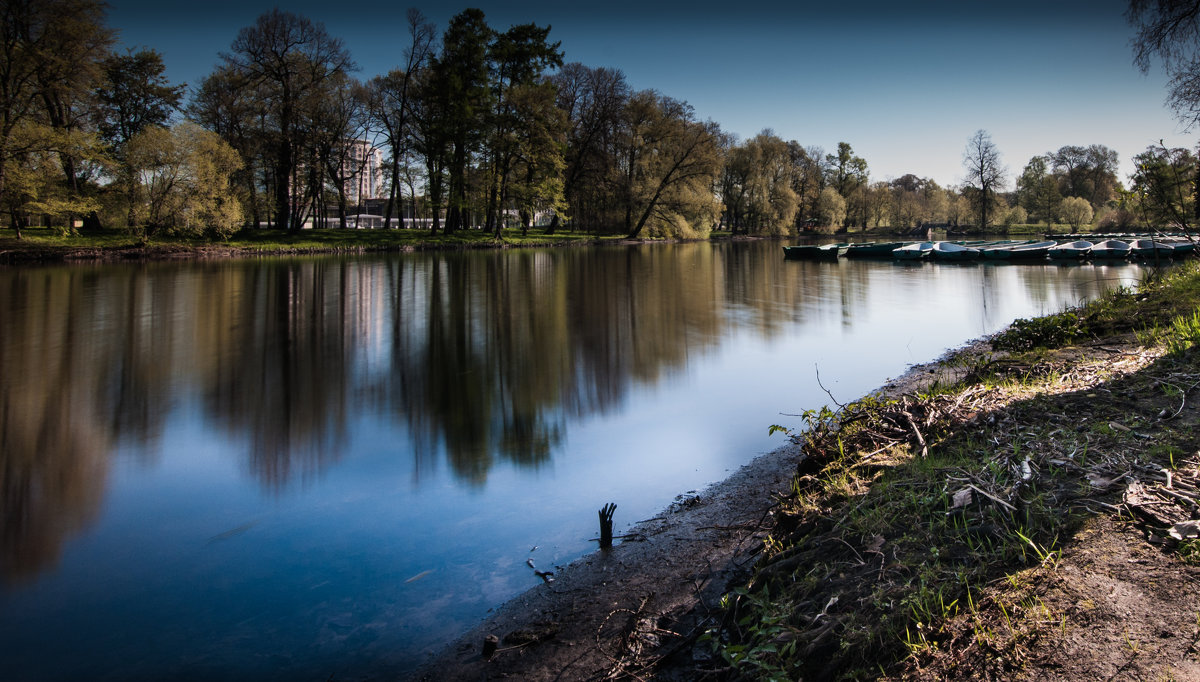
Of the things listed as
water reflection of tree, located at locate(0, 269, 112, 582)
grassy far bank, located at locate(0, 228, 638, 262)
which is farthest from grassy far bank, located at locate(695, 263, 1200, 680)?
grassy far bank, located at locate(0, 228, 638, 262)

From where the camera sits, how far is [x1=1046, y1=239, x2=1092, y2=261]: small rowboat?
124 ft

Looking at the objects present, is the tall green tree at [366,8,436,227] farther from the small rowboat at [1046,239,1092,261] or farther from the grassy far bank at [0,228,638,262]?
the small rowboat at [1046,239,1092,261]

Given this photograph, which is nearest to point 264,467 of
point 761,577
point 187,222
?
point 761,577

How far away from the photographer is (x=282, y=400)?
9.59m

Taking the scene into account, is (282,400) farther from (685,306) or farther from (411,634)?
(685,306)

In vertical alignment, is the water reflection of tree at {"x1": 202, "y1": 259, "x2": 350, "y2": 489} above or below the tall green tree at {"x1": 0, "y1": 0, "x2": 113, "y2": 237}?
below

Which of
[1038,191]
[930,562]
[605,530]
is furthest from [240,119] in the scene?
[1038,191]

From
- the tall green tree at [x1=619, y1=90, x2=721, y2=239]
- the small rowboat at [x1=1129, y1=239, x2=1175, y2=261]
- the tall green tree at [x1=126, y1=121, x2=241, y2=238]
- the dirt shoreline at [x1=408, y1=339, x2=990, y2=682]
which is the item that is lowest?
the dirt shoreline at [x1=408, y1=339, x2=990, y2=682]

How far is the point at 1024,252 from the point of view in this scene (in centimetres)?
3941

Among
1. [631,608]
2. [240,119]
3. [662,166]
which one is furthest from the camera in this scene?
[662,166]

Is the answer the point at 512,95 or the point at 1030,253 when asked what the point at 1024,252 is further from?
the point at 512,95

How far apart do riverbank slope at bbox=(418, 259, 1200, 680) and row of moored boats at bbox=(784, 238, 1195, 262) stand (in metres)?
38.4

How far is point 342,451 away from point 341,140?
52.9m

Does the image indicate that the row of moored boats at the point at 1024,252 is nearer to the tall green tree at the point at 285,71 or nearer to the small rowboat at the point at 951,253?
the small rowboat at the point at 951,253
